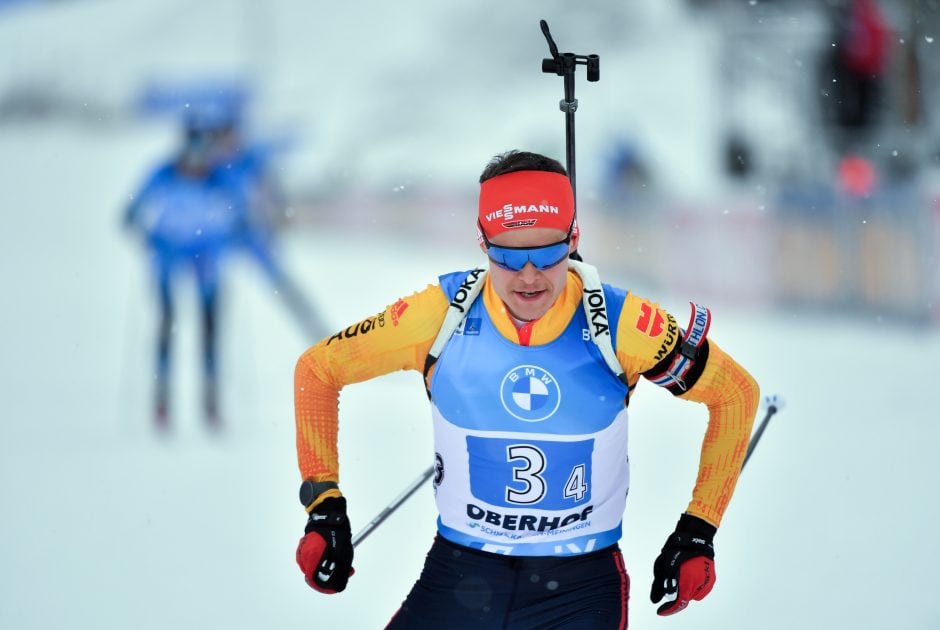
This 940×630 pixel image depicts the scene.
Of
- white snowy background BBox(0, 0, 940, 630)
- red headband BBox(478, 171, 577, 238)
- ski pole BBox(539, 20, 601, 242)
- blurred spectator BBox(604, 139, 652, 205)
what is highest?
ski pole BBox(539, 20, 601, 242)

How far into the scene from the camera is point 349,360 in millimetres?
3336

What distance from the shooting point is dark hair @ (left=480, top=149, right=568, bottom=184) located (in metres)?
3.29

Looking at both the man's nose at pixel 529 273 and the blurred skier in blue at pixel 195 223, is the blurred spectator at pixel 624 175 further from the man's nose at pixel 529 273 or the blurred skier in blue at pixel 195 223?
the man's nose at pixel 529 273

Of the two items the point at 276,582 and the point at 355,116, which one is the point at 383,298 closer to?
the point at 276,582

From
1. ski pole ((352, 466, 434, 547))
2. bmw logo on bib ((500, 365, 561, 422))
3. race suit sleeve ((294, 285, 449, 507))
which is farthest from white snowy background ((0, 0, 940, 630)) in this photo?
bmw logo on bib ((500, 365, 561, 422))

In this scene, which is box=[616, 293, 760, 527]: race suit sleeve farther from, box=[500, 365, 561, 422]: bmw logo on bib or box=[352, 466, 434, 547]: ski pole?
box=[352, 466, 434, 547]: ski pole

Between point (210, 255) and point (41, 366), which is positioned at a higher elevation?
point (210, 255)

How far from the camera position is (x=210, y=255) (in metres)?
9.02

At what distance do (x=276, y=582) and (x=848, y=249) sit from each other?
8320mm

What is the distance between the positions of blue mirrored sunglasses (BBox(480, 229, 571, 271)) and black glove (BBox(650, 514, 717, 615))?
2.60 ft

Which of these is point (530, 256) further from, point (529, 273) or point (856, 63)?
point (856, 63)

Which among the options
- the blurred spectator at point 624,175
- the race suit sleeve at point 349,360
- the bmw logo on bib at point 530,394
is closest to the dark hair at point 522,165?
the race suit sleeve at point 349,360

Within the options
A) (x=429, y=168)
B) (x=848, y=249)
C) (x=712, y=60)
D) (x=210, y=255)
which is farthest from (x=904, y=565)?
(x=712, y=60)

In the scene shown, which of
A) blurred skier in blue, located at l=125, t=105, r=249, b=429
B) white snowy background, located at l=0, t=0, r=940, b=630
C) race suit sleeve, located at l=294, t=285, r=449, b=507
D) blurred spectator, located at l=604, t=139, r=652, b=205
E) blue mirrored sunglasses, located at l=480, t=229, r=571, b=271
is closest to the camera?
blue mirrored sunglasses, located at l=480, t=229, r=571, b=271
